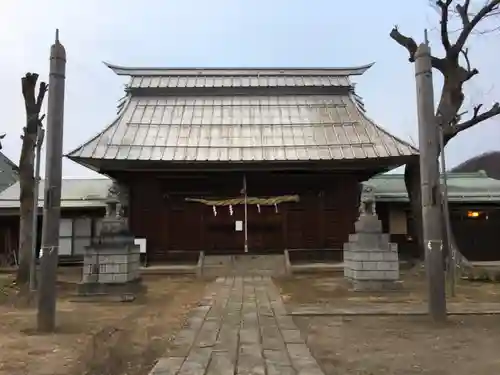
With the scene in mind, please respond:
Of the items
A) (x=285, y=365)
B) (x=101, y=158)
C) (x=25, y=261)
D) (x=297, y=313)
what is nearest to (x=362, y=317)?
(x=297, y=313)

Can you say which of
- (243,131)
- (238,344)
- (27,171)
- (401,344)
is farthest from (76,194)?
(401,344)

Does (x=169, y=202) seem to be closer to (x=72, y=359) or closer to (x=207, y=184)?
(x=207, y=184)

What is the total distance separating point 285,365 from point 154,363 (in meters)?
1.43

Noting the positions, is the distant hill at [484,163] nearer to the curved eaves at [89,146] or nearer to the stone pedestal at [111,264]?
the curved eaves at [89,146]

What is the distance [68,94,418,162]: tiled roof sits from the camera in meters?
20.8

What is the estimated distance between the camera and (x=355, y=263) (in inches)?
532

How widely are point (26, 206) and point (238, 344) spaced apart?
33.0 feet

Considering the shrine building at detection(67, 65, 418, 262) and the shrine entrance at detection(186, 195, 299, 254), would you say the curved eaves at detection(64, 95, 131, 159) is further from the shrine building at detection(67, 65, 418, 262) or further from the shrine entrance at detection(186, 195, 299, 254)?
the shrine entrance at detection(186, 195, 299, 254)

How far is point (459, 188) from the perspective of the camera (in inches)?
1044

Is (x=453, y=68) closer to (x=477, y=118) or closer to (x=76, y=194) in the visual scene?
(x=477, y=118)

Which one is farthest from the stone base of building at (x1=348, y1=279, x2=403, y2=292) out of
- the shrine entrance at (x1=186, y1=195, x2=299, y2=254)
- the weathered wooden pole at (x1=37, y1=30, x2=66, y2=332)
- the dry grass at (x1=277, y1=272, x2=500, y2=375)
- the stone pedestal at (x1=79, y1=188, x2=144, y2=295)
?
the shrine entrance at (x1=186, y1=195, x2=299, y2=254)

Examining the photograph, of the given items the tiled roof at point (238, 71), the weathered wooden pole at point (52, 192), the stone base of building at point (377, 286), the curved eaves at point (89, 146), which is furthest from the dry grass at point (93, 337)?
the tiled roof at point (238, 71)

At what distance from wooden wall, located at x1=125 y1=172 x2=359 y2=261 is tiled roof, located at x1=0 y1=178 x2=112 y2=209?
234 centimetres

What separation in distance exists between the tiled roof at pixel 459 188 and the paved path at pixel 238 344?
52.0 ft
